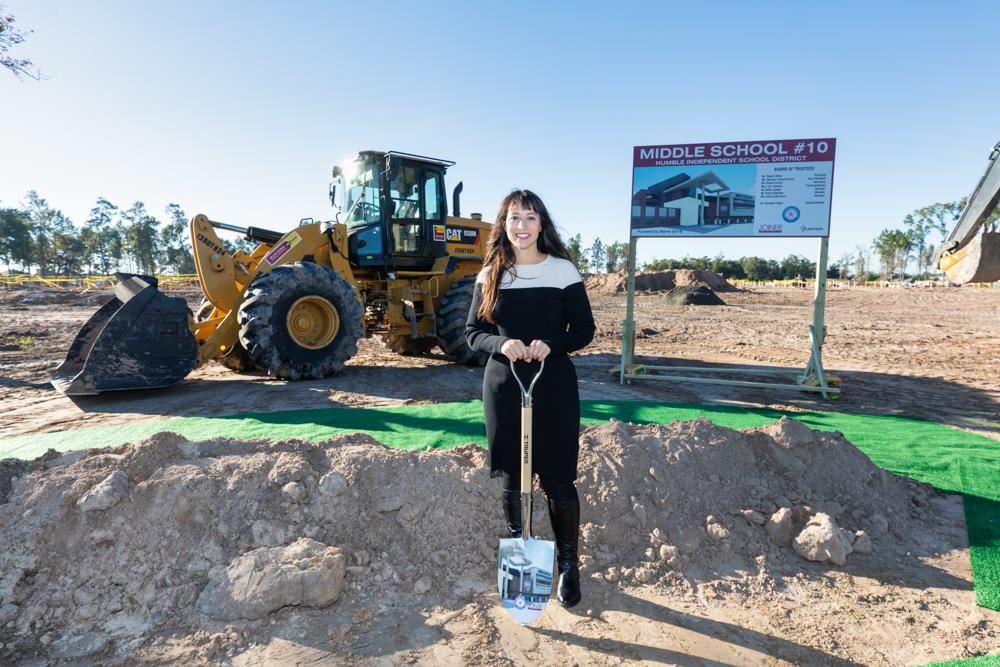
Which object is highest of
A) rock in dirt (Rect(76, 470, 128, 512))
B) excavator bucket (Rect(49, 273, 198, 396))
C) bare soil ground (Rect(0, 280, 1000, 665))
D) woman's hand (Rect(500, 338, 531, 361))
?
woman's hand (Rect(500, 338, 531, 361))

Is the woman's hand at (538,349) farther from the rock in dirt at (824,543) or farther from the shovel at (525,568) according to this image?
the rock in dirt at (824,543)

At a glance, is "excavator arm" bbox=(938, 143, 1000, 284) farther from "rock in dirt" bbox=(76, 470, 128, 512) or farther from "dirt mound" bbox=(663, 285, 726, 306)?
"dirt mound" bbox=(663, 285, 726, 306)

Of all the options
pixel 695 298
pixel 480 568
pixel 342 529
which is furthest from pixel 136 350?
pixel 695 298

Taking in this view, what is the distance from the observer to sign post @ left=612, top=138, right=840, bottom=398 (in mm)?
6531

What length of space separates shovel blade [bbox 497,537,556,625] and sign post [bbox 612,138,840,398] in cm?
505

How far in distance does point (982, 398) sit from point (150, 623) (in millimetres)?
8879

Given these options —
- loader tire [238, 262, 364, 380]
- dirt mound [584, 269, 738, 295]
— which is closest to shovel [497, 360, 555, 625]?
loader tire [238, 262, 364, 380]

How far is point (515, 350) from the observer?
2.34 m

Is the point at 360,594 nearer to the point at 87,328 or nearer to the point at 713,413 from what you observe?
the point at 713,413

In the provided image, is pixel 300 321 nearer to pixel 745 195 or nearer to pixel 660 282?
pixel 745 195

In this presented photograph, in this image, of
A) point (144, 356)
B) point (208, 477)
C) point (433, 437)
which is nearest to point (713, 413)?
point (433, 437)

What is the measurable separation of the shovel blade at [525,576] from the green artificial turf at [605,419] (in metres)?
2.20

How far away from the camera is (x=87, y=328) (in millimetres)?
6473

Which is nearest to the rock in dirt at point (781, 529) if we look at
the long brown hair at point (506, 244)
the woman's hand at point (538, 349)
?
the woman's hand at point (538, 349)
